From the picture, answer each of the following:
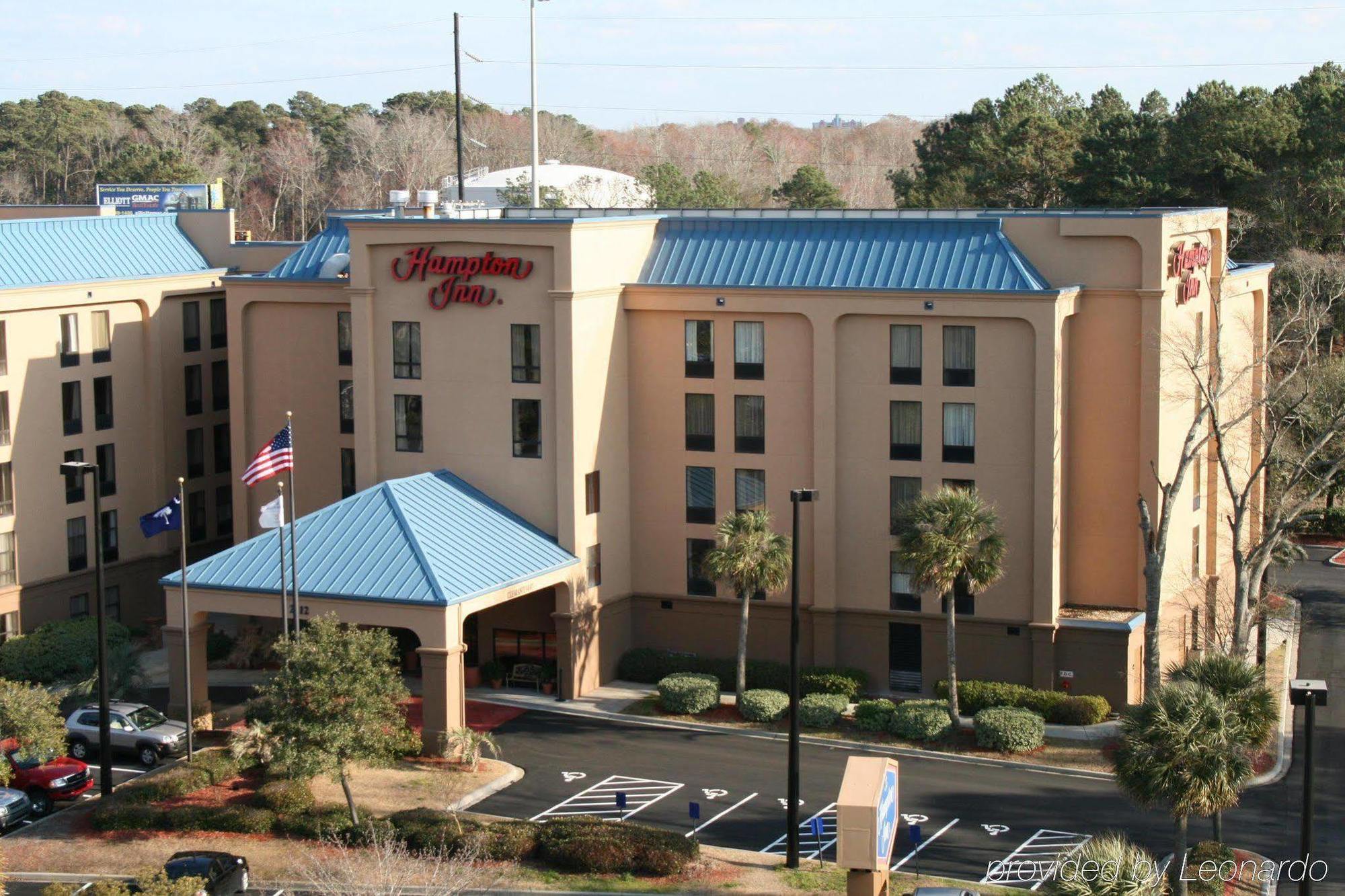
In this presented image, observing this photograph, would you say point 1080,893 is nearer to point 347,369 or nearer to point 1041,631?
point 1041,631

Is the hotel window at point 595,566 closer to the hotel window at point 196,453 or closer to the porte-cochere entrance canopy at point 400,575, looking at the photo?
the porte-cochere entrance canopy at point 400,575

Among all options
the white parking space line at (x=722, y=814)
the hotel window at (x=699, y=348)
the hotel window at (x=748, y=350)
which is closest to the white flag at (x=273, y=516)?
the white parking space line at (x=722, y=814)

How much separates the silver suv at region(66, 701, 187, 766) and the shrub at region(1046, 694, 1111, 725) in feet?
79.4

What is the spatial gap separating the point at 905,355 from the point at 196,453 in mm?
27927

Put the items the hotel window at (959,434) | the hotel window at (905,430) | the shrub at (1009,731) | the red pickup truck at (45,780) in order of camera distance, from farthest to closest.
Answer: the hotel window at (905,430), the hotel window at (959,434), the shrub at (1009,731), the red pickup truck at (45,780)

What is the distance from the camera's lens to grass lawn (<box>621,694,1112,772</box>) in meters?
45.3

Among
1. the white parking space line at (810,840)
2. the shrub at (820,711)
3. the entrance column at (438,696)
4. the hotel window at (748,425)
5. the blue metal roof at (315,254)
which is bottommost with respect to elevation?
the white parking space line at (810,840)

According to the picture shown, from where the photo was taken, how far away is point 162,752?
45781mm

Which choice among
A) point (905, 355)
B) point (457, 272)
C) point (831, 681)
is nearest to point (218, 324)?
point (457, 272)

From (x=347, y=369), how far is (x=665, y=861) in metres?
26.6

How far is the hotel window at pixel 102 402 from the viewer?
59.1m

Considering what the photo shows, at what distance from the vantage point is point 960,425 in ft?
167

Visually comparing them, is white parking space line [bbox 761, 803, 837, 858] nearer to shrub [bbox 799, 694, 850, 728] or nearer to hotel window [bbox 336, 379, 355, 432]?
shrub [bbox 799, 694, 850, 728]

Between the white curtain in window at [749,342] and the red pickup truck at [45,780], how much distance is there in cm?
2248
